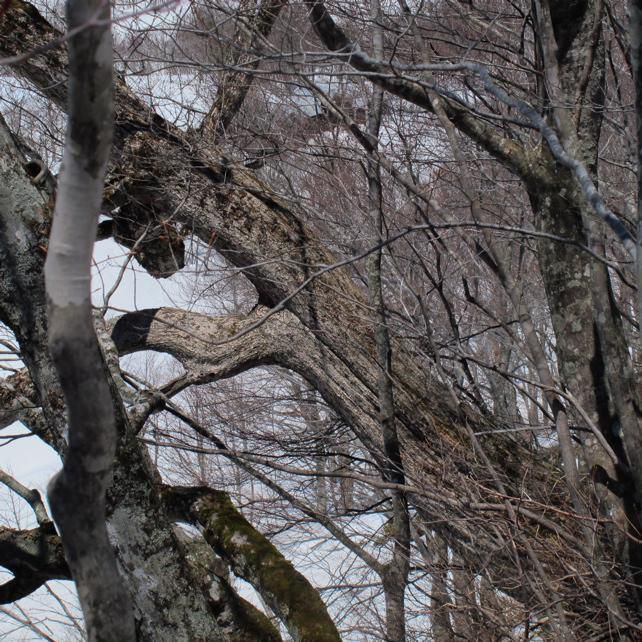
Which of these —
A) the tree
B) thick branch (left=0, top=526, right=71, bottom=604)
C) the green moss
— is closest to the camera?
the tree

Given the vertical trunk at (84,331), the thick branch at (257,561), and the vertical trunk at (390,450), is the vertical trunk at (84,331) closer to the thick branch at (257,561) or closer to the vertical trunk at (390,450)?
the thick branch at (257,561)

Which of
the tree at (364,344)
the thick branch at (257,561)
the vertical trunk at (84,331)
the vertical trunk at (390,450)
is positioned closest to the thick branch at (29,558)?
the tree at (364,344)

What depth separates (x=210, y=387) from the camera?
10.3 m

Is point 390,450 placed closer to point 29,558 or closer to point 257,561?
point 257,561

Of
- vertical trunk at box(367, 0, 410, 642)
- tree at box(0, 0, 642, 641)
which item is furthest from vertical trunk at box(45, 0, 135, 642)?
vertical trunk at box(367, 0, 410, 642)

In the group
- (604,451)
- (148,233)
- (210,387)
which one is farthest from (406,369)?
(210,387)

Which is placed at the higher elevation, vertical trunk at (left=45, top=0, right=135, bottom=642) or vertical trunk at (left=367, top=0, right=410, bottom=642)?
vertical trunk at (left=367, top=0, right=410, bottom=642)

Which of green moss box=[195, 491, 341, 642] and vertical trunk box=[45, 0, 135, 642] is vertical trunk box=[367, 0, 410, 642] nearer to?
green moss box=[195, 491, 341, 642]

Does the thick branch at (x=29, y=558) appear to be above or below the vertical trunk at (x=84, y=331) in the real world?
above

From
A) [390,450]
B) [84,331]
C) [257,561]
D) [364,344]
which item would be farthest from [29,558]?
[84,331]

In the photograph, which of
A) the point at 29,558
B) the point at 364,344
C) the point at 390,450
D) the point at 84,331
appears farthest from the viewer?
the point at 364,344

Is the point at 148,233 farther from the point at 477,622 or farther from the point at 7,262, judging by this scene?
the point at 477,622

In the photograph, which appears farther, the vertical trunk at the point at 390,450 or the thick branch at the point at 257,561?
the vertical trunk at the point at 390,450

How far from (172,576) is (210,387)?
717cm
